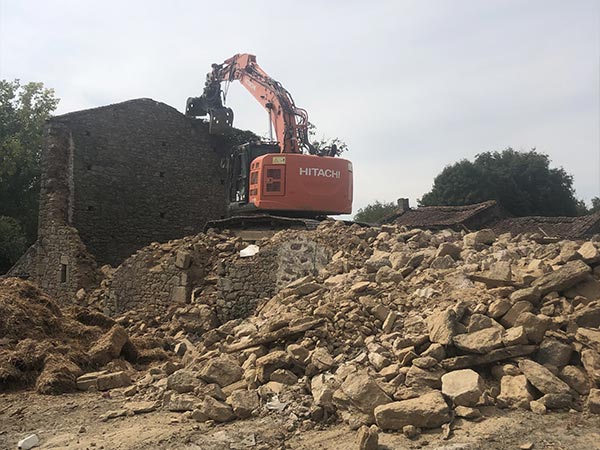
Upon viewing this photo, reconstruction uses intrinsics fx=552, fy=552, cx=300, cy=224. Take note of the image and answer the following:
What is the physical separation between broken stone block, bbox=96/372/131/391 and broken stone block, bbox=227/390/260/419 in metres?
1.86

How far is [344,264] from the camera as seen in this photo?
7770 mm

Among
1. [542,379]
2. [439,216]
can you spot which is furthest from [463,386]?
[439,216]

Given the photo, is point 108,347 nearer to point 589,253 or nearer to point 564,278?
point 564,278

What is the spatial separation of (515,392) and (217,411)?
8.19 feet

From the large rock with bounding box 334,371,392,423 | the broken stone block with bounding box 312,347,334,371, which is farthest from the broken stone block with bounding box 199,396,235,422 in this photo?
the large rock with bounding box 334,371,392,423

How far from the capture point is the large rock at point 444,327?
4.95 metres

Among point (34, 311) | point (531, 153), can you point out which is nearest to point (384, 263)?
point (34, 311)

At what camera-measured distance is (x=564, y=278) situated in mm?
5445

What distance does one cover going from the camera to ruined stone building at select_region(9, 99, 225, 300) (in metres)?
13.2

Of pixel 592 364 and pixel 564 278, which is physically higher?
pixel 564 278

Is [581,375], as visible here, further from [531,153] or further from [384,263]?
[531,153]

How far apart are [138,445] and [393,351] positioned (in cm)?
235

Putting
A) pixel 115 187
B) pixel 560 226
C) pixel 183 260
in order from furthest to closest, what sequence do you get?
pixel 560 226 < pixel 115 187 < pixel 183 260

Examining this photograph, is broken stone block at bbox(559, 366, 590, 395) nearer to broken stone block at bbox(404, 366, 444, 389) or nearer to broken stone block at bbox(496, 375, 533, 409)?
broken stone block at bbox(496, 375, 533, 409)
